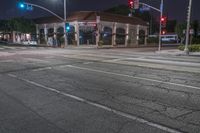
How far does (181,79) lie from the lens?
10836 millimetres

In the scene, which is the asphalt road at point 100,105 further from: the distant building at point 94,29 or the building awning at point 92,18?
the building awning at point 92,18

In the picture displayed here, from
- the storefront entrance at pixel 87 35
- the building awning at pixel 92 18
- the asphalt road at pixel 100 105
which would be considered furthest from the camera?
the storefront entrance at pixel 87 35

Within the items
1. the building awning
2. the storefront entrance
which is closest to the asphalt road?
the building awning

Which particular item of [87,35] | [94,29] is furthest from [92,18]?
[87,35]

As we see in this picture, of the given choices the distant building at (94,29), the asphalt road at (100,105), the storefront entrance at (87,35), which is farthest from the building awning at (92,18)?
the asphalt road at (100,105)

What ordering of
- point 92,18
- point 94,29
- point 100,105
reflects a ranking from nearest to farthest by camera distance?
point 100,105 < point 92,18 < point 94,29

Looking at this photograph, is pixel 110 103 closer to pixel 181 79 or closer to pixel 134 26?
pixel 181 79

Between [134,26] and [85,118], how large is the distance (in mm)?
62853

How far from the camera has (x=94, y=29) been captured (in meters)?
55.0

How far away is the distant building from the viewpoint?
180 ft

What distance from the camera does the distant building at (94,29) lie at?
54969 millimetres

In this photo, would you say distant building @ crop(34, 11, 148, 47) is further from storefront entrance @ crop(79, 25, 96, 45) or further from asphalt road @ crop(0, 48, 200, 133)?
asphalt road @ crop(0, 48, 200, 133)

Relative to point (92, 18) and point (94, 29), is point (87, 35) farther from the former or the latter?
point (92, 18)

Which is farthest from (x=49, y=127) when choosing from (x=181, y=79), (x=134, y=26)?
(x=134, y=26)
